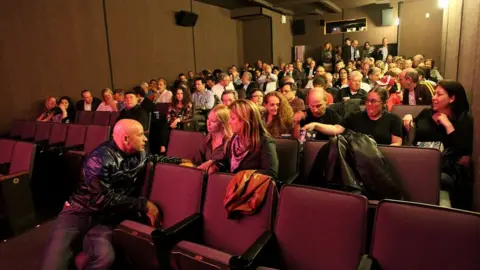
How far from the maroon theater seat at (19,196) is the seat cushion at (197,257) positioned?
6.63 ft

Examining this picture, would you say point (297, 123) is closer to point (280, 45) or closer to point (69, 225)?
point (69, 225)

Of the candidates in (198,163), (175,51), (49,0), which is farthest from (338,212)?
(175,51)

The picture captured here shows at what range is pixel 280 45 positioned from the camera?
12.4 metres

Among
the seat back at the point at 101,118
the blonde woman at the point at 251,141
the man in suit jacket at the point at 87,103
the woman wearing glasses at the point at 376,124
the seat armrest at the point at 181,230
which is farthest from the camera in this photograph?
the man in suit jacket at the point at 87,103

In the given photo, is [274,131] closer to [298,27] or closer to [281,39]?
[281,39]

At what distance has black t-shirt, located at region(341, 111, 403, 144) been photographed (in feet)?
8.64

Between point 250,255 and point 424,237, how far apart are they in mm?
743

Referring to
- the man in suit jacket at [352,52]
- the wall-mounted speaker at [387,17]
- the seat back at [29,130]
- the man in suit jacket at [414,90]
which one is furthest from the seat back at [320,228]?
Result: the wall-mounted speaker at [387,17]

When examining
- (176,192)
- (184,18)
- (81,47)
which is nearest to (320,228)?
Result: (176,192)

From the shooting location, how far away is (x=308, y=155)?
8.41 feet

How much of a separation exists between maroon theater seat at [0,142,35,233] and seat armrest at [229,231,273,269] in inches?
95.0

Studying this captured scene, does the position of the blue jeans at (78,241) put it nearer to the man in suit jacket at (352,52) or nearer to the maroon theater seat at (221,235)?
the maroon theater seat at (221,235)

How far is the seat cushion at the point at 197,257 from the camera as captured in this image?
1.57 metres

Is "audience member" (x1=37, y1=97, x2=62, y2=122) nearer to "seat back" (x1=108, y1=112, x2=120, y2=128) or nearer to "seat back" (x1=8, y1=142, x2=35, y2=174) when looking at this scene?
"seat back" (x1=108, y1=112, x2=120, y2=128)
